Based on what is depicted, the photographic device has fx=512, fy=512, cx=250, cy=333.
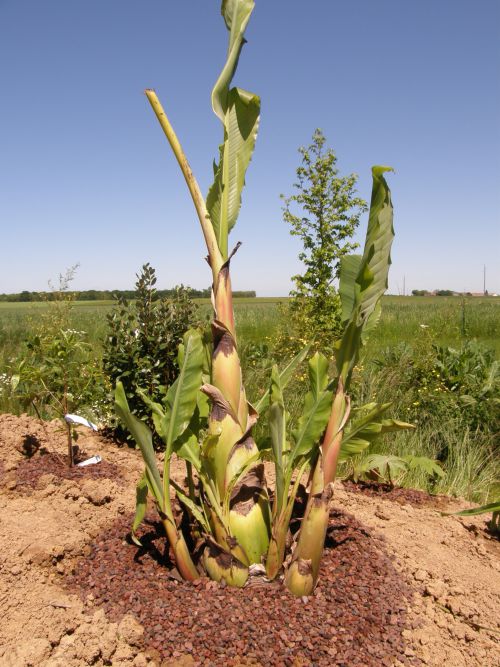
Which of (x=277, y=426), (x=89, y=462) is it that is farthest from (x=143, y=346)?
(x=277, y=426)

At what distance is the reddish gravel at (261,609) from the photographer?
1.85m

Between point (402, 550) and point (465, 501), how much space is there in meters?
1.24

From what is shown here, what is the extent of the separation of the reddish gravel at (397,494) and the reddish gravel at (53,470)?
5.51 ft

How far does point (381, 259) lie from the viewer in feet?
6.75

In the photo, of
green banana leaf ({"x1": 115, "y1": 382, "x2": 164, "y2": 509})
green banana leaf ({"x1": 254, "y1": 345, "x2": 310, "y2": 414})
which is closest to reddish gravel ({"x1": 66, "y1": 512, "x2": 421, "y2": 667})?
green banana leaf ({"x1": 115, "y1": 382, "x2": 164, "y2": 509})

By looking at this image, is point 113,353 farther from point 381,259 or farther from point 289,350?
point 381,259

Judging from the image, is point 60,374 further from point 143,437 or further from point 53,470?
point 143,437

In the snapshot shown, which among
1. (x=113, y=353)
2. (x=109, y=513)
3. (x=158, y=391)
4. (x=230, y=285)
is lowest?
(x=109, y=513)

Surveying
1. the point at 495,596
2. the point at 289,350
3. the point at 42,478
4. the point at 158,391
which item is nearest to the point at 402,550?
the point at 495,596

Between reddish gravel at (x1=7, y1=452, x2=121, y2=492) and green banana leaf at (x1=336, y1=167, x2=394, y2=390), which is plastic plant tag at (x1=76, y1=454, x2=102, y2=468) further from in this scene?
green banana leaf at (x1=336, y1=167, x2=394, y2=390)

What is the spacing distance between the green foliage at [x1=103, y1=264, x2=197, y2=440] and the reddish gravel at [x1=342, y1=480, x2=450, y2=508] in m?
1.89

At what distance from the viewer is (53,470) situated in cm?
358

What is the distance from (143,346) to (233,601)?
293cm

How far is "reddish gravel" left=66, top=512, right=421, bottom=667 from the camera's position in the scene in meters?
1.85
